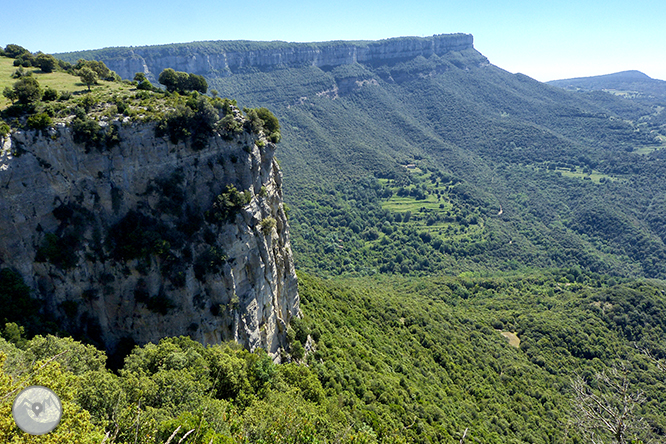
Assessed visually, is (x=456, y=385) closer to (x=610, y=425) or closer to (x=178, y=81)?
(x=610, y=425)

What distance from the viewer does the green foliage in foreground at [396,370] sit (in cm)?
2073

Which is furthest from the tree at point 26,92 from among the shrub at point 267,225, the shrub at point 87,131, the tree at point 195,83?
the shrub at point 267,225

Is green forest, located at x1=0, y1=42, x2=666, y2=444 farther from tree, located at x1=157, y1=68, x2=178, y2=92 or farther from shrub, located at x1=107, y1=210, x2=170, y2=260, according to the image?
tree, located at x1=157, y1=68, x2=178, y2=92

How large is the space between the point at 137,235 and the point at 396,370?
121ft

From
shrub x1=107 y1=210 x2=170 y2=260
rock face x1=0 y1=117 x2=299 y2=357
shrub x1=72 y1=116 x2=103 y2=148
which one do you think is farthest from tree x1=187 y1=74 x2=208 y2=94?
shrub x1=107 y1=210 x2=170 y2=260

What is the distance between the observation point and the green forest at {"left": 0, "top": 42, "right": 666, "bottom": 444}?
20.8 metres

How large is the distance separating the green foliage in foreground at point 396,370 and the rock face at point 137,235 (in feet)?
11.9

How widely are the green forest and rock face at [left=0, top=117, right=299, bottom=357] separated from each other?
1124 mm

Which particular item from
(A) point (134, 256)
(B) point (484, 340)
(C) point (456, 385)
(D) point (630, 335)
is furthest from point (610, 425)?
(D) point (630, 335)

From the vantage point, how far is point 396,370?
50031 mm

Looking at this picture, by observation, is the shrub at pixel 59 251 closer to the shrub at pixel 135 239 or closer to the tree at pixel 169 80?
the shrub at pixel 135 239

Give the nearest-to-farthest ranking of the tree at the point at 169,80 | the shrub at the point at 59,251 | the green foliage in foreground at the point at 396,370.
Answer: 1. the green foliage in foreground at the point at 396,370
2. the shrub at the point at 59,251
3. the tree at the point at 169,80

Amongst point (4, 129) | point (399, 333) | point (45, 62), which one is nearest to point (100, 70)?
point (45, 62)

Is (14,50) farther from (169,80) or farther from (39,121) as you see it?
(39,121)
